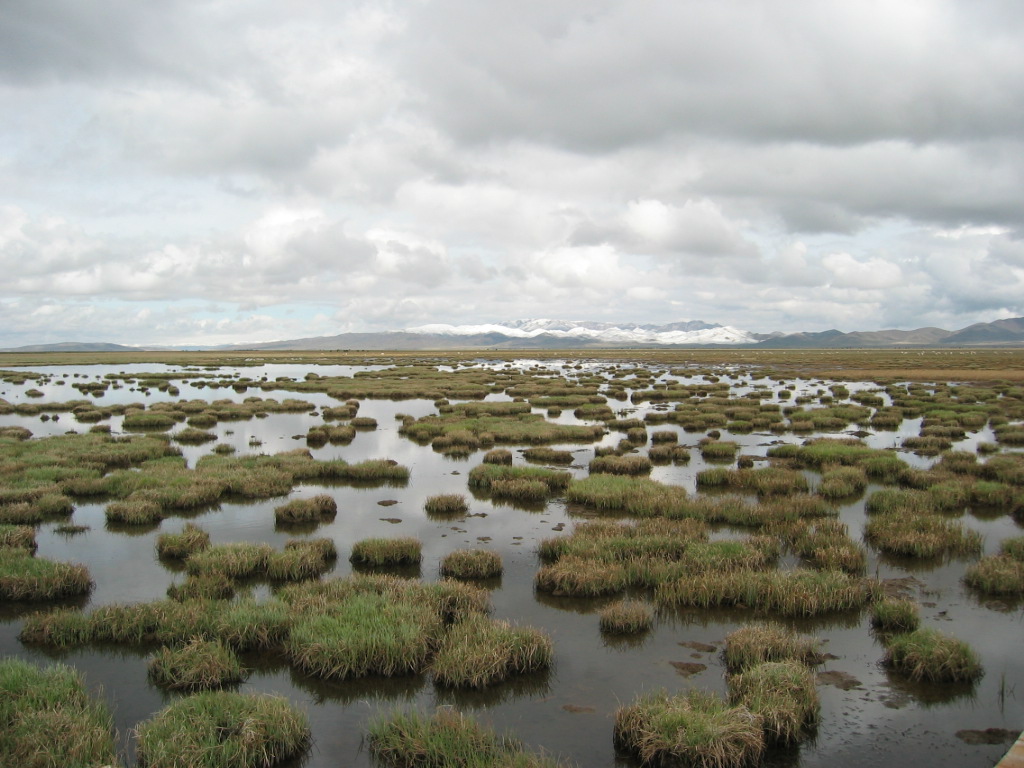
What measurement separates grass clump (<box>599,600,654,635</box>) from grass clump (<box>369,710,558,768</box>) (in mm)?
3421

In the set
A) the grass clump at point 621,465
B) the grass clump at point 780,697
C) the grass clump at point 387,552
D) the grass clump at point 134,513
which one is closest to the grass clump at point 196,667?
the grass clump at point 387,552

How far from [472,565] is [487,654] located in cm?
411

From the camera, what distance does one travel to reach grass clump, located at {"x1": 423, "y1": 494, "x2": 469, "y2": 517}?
59.6ft

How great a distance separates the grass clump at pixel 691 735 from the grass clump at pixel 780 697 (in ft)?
0.86

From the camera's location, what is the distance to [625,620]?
1059cm

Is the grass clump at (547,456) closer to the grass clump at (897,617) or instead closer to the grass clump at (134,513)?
the grass clump at (134,513)

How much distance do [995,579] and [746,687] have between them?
7.19m

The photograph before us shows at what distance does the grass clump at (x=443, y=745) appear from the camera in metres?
6.98

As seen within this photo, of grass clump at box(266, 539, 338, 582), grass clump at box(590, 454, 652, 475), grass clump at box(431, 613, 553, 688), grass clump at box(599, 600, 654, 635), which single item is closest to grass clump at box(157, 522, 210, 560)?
grass clump at box(266, 539, 338, 582)

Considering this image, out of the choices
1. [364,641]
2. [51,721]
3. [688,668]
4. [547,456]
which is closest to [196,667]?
[51,721]

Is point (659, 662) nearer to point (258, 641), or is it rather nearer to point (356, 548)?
point (258, 641)

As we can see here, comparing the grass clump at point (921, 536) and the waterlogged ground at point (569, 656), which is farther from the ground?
the grass clump at point (921, 536)

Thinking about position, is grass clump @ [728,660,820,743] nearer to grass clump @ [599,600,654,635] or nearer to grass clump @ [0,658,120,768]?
grass clump @ [599,600,654,635]

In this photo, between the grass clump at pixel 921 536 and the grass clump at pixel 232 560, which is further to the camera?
the grass clump at pixel 921 536
